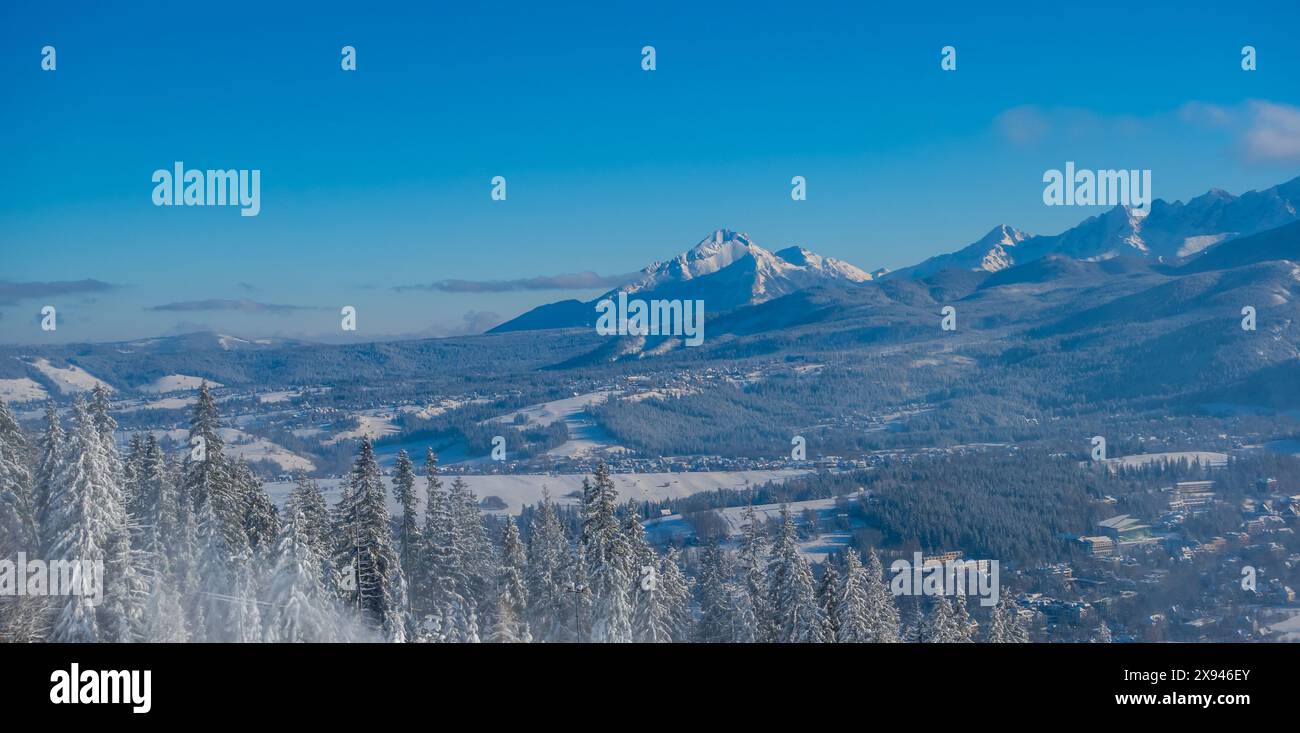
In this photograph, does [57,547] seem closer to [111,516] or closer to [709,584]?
[111,516]

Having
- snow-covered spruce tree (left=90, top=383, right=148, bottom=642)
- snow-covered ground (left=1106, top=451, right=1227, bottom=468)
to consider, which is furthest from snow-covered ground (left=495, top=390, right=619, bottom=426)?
snow-covered spruce tree (left=90, top=383, right=148, bottom=642)

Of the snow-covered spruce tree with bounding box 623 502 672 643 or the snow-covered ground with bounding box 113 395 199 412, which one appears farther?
the snow-covered ground with bounding box 113 395 199 412

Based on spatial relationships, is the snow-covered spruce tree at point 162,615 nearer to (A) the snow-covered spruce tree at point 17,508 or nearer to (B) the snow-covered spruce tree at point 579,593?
(A) the snow-covered spruce tree at point 17,508

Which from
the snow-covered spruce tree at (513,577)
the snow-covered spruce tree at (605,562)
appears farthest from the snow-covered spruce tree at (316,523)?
the snow-covered spruce tree at (605,562)

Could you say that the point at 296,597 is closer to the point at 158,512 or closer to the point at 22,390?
the point at 158,512

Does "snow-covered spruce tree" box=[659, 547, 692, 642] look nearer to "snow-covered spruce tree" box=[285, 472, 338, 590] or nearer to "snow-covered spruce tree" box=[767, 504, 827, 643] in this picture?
"snow-covered spruce tree" box=[767, 504, 827, 643]

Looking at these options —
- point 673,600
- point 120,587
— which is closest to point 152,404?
point 673,600
